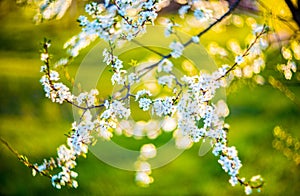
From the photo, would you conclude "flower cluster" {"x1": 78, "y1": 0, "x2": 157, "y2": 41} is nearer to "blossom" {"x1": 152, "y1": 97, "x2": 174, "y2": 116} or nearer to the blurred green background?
"blossom" {"x1": 152, "y1": 97, "x2": 174, "y2": 116}

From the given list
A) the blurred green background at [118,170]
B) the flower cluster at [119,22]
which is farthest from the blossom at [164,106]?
the blurred green background at [118,170]

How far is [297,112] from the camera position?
5.14 metres

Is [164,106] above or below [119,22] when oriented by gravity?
below

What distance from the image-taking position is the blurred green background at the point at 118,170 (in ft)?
12.2

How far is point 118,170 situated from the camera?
4.32 m

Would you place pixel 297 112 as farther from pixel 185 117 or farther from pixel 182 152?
pixel 185 117

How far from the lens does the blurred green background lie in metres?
3.71

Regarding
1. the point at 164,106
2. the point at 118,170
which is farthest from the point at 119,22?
the point at 118,170

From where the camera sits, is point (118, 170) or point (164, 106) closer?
point (164, 106)

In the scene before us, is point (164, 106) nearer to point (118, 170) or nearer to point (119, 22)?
point (119, 22)

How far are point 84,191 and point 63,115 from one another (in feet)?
6.53

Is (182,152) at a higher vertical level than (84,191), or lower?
higher

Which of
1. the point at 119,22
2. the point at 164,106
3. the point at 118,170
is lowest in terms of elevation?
the point at 164,106

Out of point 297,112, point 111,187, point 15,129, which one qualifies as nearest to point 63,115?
point 15,129
